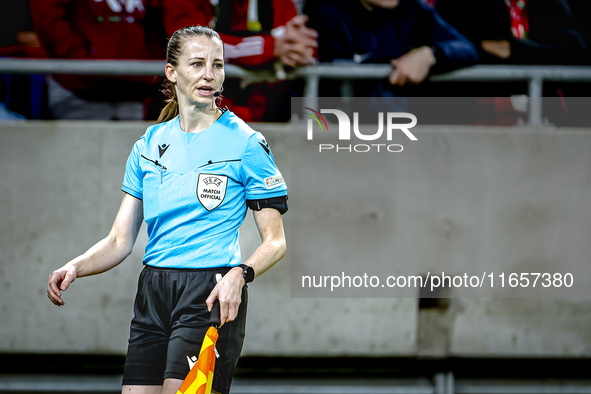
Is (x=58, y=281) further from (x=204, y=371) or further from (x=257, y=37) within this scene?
(x=257, y=37)

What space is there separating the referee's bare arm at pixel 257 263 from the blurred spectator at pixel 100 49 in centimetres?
211

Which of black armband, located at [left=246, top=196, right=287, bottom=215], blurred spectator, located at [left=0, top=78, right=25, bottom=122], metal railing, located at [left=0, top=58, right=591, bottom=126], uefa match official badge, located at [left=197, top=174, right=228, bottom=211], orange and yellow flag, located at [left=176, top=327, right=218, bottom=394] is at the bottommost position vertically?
orange and yellow flag, located at [left=176, top=327, right=218, bottom=394]

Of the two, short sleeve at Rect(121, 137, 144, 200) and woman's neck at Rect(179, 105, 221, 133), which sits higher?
woman's neck at Rect(179, 105, 221, 133)

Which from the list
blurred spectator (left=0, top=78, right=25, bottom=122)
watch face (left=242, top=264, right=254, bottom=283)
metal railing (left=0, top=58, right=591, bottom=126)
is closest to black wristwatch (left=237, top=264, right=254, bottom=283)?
watch face (left=242, top=264, right=254, bottom=283)

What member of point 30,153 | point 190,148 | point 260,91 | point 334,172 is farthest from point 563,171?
point 30,153

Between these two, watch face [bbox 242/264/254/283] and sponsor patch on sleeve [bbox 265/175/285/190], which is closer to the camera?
watch face [bbox 242/264/254/283]

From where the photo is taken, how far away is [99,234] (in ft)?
13.0

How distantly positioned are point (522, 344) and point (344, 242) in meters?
1.51

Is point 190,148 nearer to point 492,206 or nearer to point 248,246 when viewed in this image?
point 248,246

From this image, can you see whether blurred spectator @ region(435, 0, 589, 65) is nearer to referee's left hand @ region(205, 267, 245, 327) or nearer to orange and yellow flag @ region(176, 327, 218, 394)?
referee's left hand @ region(205, 267, 245, 327)

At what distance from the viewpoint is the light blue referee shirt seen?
2.37 meters

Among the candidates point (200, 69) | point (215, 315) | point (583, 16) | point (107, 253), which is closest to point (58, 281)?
point (107, 253)
